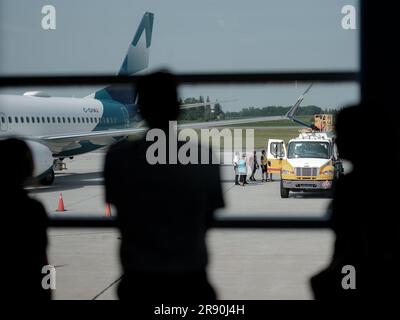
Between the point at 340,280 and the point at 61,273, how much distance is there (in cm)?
511

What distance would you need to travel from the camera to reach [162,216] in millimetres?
1735

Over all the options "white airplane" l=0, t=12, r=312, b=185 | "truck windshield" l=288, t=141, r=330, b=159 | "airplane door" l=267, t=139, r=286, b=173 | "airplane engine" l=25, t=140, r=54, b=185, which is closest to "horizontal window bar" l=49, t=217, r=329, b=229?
"airplane engine" l=25, t=140, r=54, b=185

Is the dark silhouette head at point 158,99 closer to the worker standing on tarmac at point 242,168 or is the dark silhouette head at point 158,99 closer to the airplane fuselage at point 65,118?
the airplane fuselage at point 65,118

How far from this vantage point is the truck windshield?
15.1m

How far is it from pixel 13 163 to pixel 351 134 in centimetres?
105

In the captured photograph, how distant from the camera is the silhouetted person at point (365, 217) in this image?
1.64 meters

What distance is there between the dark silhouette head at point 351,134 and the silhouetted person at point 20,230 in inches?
35.2

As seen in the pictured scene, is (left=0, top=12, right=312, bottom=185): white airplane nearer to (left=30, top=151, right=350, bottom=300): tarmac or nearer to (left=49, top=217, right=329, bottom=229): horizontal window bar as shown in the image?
(left=30, top=151, right=350, bottom=300): tarmac

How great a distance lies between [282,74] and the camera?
1.64 meters

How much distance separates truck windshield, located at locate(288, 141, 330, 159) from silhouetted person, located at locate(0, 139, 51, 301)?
1339 centimetres

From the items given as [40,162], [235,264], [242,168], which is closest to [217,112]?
[40,162]

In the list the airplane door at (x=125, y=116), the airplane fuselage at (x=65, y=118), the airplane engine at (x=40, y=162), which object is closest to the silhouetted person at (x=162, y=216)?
the airplane engine at (x=40, y=162)
